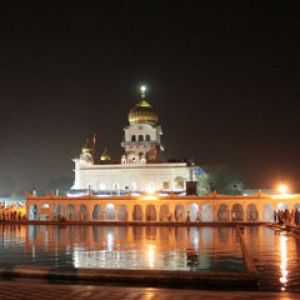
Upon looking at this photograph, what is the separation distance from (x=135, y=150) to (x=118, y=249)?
59964 mm

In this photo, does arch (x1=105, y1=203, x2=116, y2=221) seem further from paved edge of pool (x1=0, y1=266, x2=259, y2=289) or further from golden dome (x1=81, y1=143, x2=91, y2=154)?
paved edge of pool (x1=0, y1=266, x2=259, y2=289)

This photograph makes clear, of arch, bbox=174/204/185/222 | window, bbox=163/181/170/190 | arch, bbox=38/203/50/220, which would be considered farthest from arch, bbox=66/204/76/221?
window, bbox=163/181/170/190

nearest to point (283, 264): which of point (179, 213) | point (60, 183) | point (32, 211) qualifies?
point (179, 213)

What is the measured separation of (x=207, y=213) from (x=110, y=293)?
1926 inches

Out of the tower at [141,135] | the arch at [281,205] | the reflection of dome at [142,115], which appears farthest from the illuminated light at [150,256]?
the reflection of dome at [142,115]

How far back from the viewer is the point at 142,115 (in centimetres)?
8281

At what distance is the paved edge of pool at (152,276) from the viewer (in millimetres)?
12102

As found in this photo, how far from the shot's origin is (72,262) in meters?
17.1

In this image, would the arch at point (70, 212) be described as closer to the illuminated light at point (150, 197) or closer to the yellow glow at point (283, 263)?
the illuminated light at point (150, 197)

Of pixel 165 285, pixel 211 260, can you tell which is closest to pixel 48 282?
pixel 165 285

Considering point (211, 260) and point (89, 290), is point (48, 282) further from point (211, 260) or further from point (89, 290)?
point (211, 260)

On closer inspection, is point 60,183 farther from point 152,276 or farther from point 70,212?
point 152,276

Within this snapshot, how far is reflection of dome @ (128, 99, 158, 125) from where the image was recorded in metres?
82.7

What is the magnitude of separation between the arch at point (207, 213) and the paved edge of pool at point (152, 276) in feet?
148
